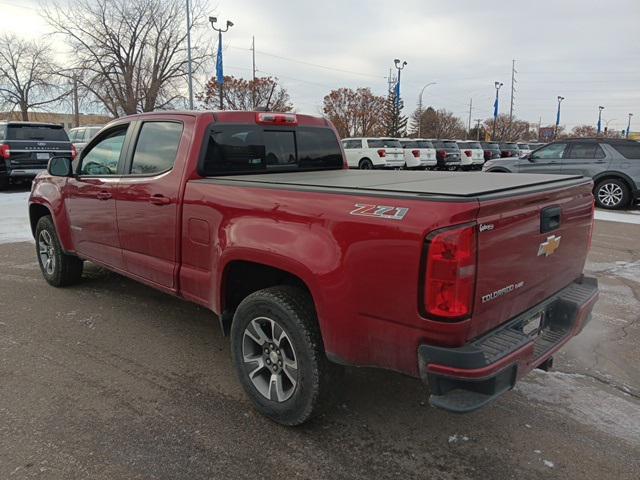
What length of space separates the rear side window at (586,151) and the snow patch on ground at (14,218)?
1224 cm

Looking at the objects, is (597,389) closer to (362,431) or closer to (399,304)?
(362,431)

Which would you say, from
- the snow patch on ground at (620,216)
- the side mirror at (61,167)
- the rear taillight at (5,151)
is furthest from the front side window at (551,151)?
the rear taillight at (5,151)

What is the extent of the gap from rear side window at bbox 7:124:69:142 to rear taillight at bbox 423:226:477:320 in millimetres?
14457

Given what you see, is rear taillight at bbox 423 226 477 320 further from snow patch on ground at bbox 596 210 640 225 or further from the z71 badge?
snow patch on ground at bbox 596 210 640 225

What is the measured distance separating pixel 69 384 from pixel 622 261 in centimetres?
687

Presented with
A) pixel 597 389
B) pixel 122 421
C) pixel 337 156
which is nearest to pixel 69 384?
pixel 122 421

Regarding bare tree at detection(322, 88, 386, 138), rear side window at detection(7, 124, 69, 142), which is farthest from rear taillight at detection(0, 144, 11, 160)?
bare tree at detection(322, 88, 386, 138)

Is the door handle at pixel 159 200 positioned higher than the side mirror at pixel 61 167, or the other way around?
the side mirror at pixel 61 167

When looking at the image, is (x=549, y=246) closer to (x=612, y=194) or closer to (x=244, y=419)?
(x=244, y=419)

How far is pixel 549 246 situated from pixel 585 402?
124 cm

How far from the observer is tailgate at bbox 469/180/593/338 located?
7.32ft

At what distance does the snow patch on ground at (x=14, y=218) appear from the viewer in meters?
8.26

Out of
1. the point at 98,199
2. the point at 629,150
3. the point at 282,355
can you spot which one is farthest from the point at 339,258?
the point at 629,150

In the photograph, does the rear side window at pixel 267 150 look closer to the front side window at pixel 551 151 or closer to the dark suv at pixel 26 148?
the front side window at pixel 551 151
